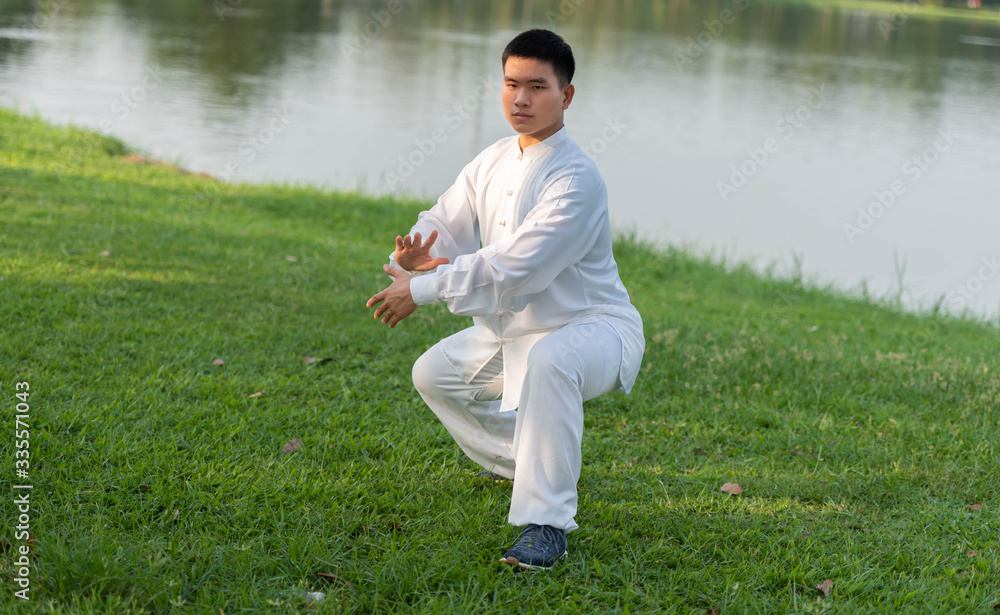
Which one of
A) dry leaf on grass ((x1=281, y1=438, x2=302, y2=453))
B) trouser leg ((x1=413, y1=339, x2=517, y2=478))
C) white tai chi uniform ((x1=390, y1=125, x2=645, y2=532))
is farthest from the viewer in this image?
dry leaf on grass ((x1=281, y1=438, x2=302, y2=453))

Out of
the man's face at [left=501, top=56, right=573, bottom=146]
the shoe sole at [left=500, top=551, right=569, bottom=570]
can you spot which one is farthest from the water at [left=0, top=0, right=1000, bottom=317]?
the shoe sole at [left=500, top=551, right=569, bottom=570]

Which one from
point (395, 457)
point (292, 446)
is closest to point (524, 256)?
point (395, 457)

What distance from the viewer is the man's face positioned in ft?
10.1

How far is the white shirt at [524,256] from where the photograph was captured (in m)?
2.98

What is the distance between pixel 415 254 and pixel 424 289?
0.33 m

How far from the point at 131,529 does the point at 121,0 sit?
3069 cm

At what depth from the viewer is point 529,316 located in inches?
127

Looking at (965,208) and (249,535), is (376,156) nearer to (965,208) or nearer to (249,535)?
(965,208)

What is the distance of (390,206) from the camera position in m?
9.32

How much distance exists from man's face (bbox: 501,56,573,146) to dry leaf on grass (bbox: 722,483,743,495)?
171 cm

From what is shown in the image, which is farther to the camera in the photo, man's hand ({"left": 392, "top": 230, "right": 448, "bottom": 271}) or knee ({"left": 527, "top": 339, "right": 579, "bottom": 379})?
man's hand ({"left": 392, "top": 230, "right": 448, "bottom": 271})

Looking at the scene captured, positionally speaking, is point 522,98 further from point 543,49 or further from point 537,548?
point 537,548

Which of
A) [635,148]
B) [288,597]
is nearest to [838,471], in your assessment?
[288,597]

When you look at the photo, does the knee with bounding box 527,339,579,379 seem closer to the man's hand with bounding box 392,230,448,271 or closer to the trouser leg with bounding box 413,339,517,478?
the trouser leg with bounding box 413,339,517,478
